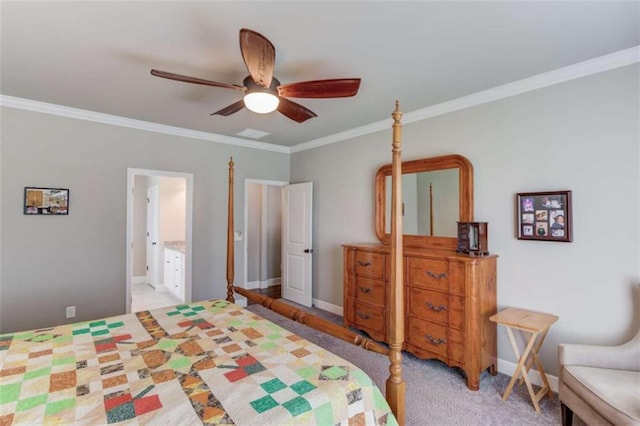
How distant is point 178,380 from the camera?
1.39 m

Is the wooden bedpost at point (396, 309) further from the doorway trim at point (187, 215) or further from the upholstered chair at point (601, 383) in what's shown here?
the doorway trim at point (187, 215)

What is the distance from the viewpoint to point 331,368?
1522mm

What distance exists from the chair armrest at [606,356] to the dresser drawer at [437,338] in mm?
723

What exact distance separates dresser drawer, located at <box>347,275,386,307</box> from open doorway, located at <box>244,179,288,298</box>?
9.05ft

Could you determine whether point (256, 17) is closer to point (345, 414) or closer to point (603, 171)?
point (345, 414)

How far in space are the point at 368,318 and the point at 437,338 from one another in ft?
2.72

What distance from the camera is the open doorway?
609cm

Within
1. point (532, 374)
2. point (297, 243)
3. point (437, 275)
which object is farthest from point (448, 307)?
point (297, 243)

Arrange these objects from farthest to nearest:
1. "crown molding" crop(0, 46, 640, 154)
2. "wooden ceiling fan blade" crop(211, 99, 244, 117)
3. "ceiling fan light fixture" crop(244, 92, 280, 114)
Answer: "wooden ceiling fan blade" crop(211, 99, 244, 117) < "crown molding" crop(0, 46, 640, 154) < "ceiling fan light fixture" crop(244, 92, 280, 114)

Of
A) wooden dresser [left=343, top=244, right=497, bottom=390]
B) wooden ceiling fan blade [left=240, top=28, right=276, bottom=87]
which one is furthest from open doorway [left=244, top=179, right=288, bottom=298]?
wooden ceiling fan blade [left=240, top=28, right=276, bottom=87]

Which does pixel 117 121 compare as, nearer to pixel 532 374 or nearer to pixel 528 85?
pixel 528 85

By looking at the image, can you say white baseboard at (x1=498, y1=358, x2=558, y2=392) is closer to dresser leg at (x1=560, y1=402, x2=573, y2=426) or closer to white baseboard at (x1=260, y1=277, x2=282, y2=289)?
dresser leg at (x1=560, y1=402, x2=573, y2=426)

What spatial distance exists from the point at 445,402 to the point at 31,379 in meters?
2.52

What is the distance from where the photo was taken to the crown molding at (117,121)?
10.1 ft
